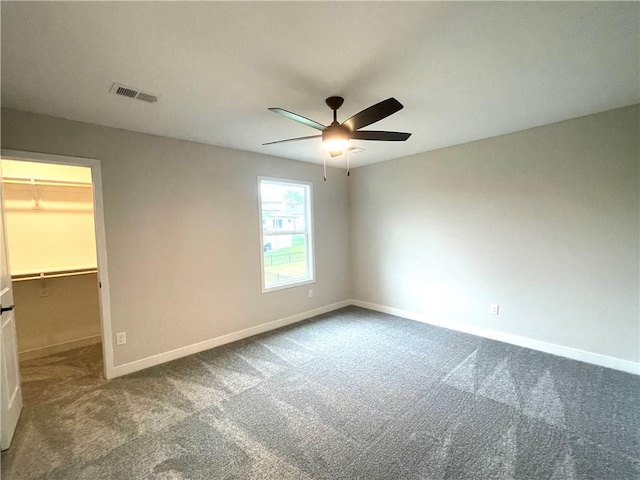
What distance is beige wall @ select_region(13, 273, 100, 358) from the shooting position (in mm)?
3227

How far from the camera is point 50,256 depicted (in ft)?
11.3

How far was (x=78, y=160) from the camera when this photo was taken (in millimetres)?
2629

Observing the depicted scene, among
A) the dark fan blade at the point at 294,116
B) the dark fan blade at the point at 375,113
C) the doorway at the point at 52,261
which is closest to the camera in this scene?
the dark fan blade at the point at 375,113

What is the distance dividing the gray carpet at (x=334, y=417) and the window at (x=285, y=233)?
1.27 m

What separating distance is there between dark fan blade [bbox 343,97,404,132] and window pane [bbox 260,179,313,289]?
214 cm

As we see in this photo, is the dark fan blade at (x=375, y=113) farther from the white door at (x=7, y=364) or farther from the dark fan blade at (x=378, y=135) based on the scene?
the white door at (x=7, y=364)

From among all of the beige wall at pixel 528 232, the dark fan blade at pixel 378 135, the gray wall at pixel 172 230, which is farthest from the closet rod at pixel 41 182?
the beige wall at pixel 528 232

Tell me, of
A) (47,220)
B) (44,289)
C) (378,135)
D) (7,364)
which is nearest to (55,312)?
(44,289)

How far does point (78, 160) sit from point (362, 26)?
2.72m

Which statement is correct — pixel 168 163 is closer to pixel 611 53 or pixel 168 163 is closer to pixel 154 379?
pixel 154 379

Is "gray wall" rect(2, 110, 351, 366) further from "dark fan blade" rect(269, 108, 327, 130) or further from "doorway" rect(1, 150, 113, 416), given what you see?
"dark fan blade" rect(269, 108, 327, 130)

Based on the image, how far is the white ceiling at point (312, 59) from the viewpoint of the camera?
1421 mm

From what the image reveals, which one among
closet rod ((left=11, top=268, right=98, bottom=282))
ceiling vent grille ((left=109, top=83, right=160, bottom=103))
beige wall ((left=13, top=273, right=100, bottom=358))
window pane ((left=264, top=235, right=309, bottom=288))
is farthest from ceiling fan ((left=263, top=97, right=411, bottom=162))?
beige wall ((left=13, top=273, right=100, bottom=358))

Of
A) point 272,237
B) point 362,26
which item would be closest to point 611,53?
point 362,26
